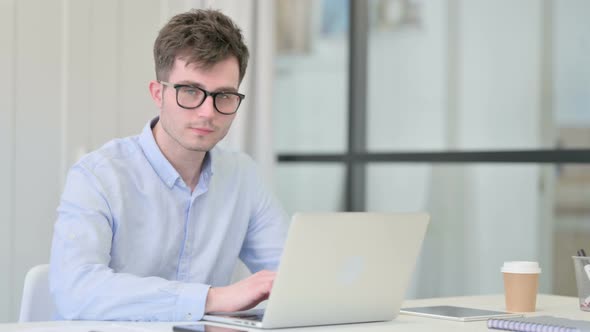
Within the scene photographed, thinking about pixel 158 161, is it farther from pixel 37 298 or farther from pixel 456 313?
pixel 456 313

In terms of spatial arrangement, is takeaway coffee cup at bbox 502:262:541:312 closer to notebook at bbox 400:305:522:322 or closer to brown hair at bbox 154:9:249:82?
notebook at bbox 400:305:522:322

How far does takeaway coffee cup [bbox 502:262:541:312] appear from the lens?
2.08 metres

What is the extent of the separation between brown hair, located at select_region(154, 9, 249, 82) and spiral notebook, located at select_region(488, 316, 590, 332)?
0.86 meters

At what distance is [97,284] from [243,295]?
291 millimetres

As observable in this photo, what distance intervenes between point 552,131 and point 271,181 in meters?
1.16

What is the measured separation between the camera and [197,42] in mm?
2094

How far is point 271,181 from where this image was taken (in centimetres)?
387

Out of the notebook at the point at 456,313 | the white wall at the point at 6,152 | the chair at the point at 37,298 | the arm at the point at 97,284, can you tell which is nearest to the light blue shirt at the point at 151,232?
the arm at the point at 97,284

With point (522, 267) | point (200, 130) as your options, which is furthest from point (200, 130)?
point (522, 267)

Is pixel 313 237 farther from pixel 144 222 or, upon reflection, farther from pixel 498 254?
pixel 498 254

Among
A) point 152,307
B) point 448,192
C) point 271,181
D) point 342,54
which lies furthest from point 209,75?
point 342,54

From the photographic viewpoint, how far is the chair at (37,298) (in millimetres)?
2010

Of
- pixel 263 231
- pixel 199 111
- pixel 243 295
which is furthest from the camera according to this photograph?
pixel 263 231

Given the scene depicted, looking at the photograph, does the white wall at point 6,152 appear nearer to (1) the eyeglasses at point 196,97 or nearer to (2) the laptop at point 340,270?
(1) the eyeglasses at point 196,97
